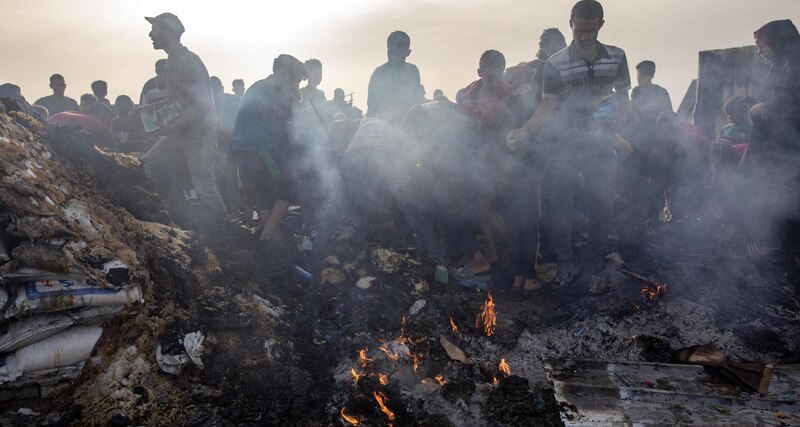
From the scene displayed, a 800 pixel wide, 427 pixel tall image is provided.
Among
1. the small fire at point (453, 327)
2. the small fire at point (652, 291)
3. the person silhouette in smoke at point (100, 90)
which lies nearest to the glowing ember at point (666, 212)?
the small fire at point (652, 291)

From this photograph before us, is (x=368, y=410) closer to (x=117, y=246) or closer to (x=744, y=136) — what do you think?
(x=117, y=246)

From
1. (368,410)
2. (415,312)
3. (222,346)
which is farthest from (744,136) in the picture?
(222,346)

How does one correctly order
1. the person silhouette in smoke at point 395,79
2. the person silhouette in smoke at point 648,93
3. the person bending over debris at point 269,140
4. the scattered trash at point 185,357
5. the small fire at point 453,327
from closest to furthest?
the scattered trash at point 185,357 < the small fire at point 453,327 < the person bending over debris at point 269,140 < the person silhouette in smoke at point 395,79 < the person silhouette in smoke at point 648,93

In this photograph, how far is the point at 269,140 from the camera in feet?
18.1

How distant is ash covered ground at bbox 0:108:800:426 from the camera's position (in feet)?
9.72

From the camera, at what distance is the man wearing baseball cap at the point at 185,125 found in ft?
17.1

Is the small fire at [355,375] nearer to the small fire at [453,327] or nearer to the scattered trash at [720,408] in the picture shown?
the small fire at [453,327]

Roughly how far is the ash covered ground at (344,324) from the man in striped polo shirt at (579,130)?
1.30 ft

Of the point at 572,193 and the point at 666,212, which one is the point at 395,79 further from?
the point at 666,212

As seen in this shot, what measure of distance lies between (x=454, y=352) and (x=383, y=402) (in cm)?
78

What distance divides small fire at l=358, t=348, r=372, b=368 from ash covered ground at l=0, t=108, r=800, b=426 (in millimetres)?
23

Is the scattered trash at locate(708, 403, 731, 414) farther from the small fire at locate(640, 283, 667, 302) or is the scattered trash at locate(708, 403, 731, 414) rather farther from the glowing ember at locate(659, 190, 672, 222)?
the glowing ember at locate(659, 190, 672, 222)

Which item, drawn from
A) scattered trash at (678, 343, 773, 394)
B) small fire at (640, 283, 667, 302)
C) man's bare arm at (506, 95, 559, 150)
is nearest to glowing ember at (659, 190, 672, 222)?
small fire at (640, 283, 667, 302)

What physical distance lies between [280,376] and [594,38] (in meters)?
3.94
